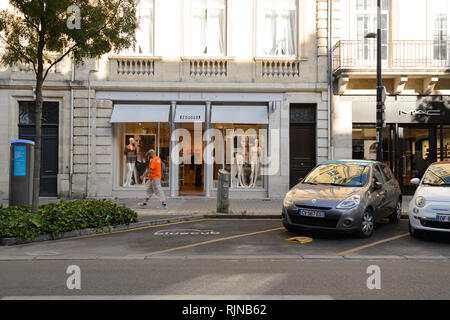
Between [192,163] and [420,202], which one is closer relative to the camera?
[420,202]

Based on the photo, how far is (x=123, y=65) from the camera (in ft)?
51.8

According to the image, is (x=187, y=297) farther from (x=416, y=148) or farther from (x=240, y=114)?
(x=416, y=148)

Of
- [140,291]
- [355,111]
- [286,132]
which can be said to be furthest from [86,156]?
[140,291]

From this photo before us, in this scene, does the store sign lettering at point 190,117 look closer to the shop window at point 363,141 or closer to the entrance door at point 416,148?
the shop window at point 363,141

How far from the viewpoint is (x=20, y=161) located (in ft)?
35.4

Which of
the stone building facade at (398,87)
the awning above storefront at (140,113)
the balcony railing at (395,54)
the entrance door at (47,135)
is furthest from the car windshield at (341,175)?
the entrance door at (47,135)

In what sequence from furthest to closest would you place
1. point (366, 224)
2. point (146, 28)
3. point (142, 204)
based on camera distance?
point (146, 28) < point (142, 204) < point (366, 224)

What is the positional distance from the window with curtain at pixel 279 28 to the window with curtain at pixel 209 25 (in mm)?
1629

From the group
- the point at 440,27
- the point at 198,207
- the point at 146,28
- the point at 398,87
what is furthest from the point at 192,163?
the point at 440,27

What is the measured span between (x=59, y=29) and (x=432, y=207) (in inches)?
346

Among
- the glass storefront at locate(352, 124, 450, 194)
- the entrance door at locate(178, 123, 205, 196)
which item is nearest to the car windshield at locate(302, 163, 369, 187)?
the glass storefront at locate(352, 124, 450, 194)

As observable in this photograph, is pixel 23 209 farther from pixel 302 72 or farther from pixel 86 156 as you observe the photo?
pixel 302 72

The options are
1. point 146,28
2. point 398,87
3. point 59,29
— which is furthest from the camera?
point 146,28

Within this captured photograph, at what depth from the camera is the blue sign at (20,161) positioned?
35.3 feet
